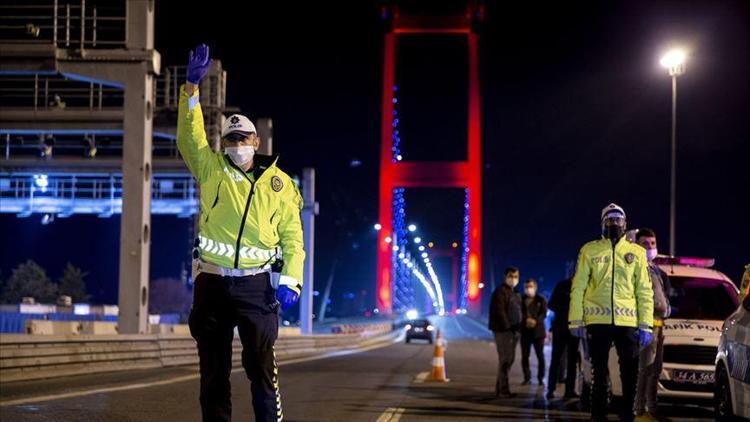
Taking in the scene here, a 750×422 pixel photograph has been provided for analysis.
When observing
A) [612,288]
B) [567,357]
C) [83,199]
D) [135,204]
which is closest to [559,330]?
[567,357]

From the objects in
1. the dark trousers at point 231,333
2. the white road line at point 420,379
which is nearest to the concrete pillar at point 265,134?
the white road line at point 420,379

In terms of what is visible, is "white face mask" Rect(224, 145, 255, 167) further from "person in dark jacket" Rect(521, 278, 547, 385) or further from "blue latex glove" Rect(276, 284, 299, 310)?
"person in dark jacket" Rect(521, 278, 547, 385)

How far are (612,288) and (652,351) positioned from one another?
208 centimetres

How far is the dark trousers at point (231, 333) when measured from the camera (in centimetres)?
636

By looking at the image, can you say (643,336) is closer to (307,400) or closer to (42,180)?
(307,400)

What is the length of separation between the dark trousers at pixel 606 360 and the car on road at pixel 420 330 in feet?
139

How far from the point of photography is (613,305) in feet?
33.1

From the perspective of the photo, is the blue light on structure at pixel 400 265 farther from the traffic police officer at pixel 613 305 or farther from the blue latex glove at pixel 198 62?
the blue latex glove at pixel 198 62

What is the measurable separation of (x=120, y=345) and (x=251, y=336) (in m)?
12.6

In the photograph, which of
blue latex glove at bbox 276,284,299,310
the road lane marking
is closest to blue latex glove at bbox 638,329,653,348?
the road lane marking

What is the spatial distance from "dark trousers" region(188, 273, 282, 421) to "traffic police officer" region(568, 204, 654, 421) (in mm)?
4360

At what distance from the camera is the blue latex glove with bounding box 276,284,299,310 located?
6324 mm

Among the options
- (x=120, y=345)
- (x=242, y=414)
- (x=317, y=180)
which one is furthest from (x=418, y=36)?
(x=242, y=414)

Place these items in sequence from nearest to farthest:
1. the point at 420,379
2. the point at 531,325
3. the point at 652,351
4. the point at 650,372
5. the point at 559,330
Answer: the point at 652,351
the point at 650,372
the point at 559,330
the point at 420,379
the point at 531,325
